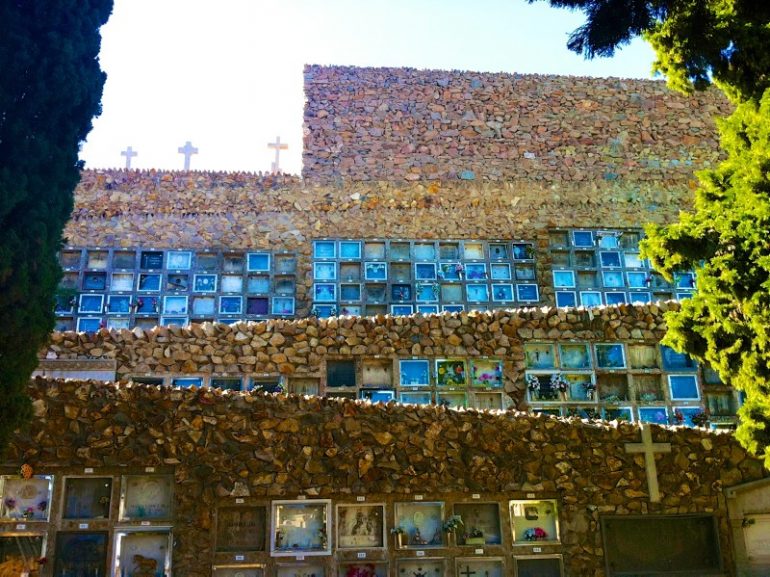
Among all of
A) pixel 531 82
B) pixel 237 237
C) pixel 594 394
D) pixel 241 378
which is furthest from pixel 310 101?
pixel 594 394

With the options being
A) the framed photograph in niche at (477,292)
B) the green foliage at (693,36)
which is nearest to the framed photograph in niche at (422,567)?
the green foliage at (693,36)

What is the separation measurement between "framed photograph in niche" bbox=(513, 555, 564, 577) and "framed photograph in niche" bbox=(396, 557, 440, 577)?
925 mm

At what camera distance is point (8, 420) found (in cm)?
743

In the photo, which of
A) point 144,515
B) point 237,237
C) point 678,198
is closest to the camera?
point 144,515

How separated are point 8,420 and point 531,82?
1555 cm

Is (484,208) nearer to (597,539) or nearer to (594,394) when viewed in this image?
(594,394)

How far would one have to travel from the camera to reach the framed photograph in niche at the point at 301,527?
9961mm

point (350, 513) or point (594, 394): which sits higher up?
point (594, 394)

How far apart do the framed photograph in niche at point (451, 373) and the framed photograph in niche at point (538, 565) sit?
340 centimetres

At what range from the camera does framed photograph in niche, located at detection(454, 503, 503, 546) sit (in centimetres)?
1027

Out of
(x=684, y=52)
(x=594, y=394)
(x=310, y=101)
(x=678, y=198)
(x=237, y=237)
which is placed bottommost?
(x=594, y=394)

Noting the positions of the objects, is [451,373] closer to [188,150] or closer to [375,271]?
[375,271]

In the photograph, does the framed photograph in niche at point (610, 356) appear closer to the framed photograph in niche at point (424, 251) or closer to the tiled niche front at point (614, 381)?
the tiled niche front at point (614, 381)

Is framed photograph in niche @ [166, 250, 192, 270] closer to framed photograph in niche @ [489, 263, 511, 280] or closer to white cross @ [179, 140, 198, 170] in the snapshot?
white cross @ [179, 140, 198, 170]
